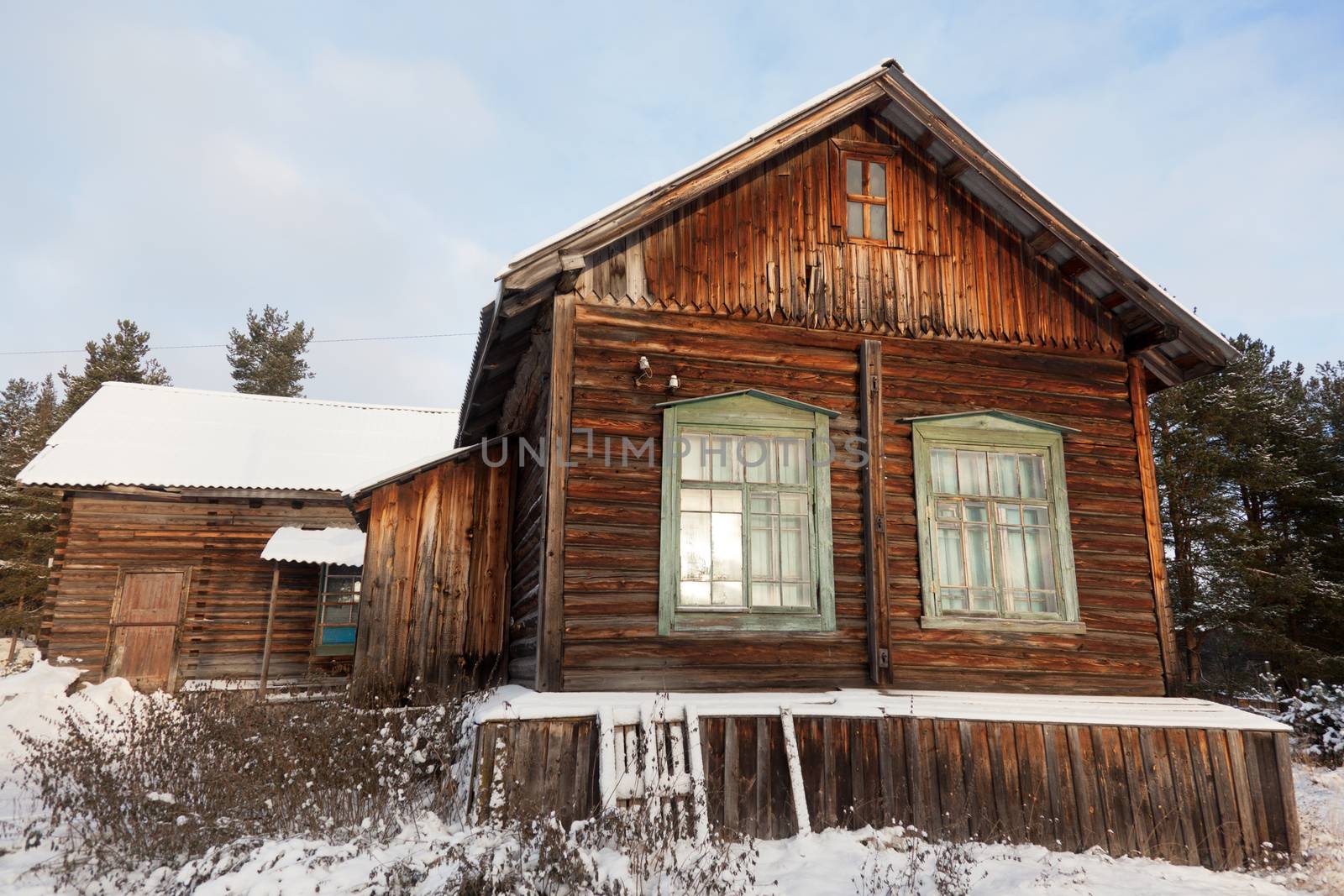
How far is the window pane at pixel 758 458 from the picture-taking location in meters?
7.69

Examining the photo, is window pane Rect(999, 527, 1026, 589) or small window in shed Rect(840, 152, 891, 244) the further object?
small window in shed Rect(840, 152, 891, 244)

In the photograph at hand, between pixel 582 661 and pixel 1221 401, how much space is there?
19.5 metres

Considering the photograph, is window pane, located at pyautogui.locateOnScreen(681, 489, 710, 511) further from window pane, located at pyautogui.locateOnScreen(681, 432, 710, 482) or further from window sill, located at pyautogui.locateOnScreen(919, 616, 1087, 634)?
window sill, located at pyautogui.locateOnScreen(919, 616, 1087, 634)

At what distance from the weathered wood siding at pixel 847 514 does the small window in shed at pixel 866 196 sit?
3.99 feet

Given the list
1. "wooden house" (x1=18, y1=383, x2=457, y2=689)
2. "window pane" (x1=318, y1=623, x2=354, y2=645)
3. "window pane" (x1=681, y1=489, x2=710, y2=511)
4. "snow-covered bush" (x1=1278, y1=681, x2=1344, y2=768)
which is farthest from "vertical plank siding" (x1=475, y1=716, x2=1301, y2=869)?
"window pane" (x1=318, y1=623, x2=354, y2=645)

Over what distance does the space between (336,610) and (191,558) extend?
2856 mm

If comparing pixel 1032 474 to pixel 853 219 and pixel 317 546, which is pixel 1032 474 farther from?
pixel 317 546

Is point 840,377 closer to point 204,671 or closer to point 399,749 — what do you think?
point 399,749

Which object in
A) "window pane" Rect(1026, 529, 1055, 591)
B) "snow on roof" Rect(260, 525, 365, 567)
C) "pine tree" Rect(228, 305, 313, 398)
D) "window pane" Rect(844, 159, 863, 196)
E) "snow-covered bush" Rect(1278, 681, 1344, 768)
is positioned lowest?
"snow-covered bush" Rect(1278, 681, 1344, 768)

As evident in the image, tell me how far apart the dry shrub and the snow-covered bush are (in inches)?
509

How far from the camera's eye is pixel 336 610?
1599 centimetres

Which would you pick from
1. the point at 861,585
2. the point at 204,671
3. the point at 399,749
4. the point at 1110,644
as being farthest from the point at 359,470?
the point at 1110,644

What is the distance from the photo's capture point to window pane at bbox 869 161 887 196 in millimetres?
8659

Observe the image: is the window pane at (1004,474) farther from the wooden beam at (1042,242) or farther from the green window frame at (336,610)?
the green window frame at (336,610)
